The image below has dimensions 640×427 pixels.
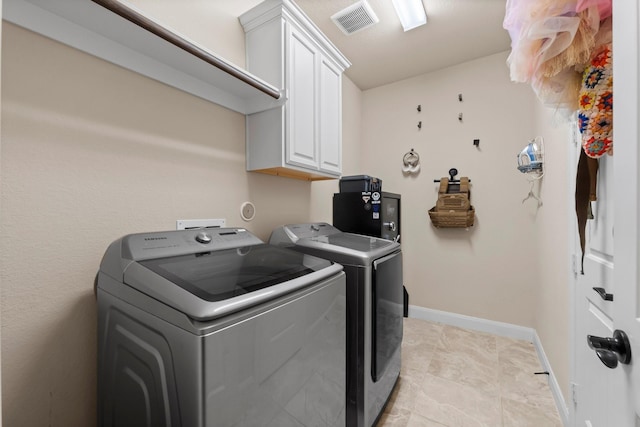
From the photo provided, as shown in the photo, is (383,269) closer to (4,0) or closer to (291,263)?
(291,263)

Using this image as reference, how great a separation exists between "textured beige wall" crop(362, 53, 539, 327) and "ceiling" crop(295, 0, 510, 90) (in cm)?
22

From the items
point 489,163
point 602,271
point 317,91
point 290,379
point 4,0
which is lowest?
point 290,379

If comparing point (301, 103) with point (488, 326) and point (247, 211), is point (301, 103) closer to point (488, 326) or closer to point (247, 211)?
point (247, 211)

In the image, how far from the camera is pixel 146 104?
1.29m

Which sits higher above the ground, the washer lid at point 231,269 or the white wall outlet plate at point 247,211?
the white wall outlet plate at point 247,211

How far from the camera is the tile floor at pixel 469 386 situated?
1689 mm

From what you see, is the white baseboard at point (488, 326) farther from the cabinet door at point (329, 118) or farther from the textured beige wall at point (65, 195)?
the textured beige wall at point (65, 195)

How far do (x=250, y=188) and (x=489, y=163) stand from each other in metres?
2.48

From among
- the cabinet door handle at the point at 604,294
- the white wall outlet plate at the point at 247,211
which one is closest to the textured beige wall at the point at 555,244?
the cabinet door handle at the point at 604,294

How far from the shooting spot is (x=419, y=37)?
2.48m

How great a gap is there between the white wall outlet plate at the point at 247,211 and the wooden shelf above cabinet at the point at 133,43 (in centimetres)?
64

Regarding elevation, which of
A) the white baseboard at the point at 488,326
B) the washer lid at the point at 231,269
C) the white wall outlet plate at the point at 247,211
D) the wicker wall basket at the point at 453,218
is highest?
the white wall outlet plate at the point at 247,211

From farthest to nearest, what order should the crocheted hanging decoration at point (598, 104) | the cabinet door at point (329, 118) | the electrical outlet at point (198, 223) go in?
the cabinet door at point (329, 118)
the electrical outlet at point (198, 223)
the crocheted hanging decoration at point (598, 104)

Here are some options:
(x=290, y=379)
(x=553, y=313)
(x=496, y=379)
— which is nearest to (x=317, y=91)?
(x=290, y=379)
